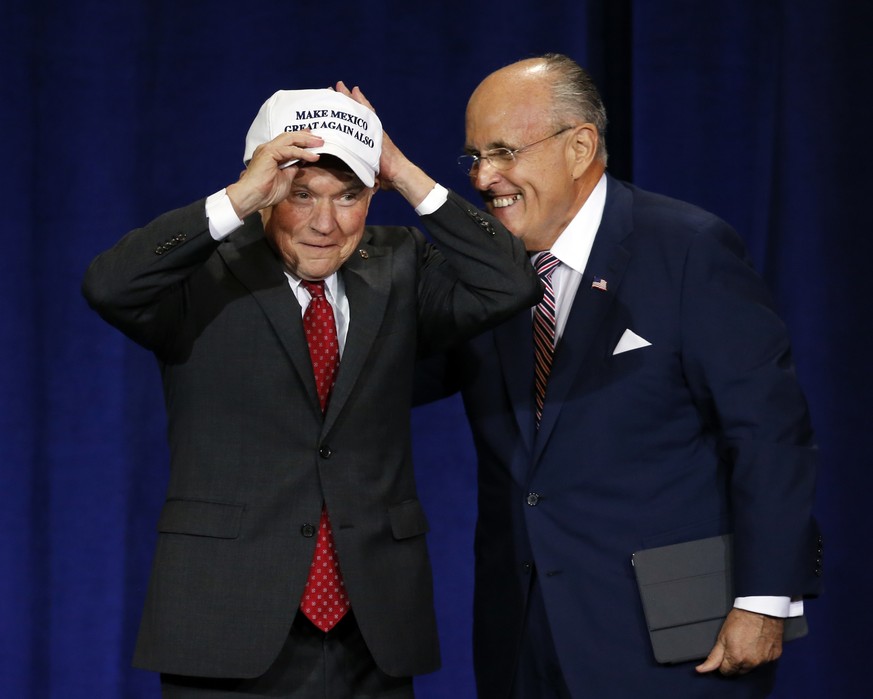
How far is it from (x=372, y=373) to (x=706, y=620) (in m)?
0.70

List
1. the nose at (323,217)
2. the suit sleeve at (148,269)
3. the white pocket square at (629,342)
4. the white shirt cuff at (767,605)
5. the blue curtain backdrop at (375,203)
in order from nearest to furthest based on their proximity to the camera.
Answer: the suit sleeve at (148,269) < the nose at (323,217) < the white shirt cuff at (767,605) < the white pocket square at (629,342) < the blue curtain backdrop at (375,203)

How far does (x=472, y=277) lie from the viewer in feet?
6.46

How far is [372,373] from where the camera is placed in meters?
1.91

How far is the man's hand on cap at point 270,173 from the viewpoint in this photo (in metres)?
1.80

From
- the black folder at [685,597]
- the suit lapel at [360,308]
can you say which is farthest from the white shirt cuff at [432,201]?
the black folder at [685,597]

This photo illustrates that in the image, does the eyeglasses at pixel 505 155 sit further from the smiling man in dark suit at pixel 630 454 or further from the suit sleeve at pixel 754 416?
the suit sleeve at pixel 754 416

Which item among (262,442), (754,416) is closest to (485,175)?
(754,416)

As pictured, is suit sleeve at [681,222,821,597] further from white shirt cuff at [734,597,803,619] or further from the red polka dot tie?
the red polka dot tie

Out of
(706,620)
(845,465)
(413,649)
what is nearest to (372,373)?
(413,649)

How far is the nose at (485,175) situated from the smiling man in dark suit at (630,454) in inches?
2.9

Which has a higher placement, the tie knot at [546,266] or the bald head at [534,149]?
the bald head at [534,149]

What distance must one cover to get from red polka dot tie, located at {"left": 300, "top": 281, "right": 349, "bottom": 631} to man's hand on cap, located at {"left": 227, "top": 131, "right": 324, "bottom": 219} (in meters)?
0.18

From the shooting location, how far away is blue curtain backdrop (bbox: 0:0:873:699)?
311cm

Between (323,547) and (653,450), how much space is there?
61cm
